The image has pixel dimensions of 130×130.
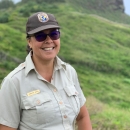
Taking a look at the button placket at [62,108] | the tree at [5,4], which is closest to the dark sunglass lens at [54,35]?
the button placket at [62,108]

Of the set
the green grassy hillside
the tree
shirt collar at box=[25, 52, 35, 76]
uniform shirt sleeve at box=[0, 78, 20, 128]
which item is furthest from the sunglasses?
the tree

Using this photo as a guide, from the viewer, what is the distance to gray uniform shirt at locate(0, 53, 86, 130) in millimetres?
2033

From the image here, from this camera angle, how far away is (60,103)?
2.14 metres

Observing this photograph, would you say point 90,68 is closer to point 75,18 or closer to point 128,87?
point 128,87

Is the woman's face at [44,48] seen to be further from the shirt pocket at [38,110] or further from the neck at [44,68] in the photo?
the shirt pocket at [38,110]

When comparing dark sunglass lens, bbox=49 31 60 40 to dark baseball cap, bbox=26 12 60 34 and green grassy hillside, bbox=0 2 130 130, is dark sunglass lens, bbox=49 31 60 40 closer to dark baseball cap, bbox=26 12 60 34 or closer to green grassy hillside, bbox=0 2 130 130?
dark baseball cap, bbox=26 12 60 34

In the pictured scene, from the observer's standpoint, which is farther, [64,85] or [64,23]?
[64,23]

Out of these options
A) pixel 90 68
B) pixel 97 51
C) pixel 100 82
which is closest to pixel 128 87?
pixel 100 82

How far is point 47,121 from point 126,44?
32.3 meters

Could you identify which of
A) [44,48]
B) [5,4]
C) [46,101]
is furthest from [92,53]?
[5,4]

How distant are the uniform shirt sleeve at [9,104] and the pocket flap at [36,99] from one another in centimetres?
6

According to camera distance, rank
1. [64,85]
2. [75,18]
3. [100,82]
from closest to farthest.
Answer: [64,85]
[100,82]
[75,18]

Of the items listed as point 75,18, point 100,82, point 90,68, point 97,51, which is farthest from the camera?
point 75,18

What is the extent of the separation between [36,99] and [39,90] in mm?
76
